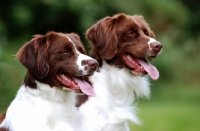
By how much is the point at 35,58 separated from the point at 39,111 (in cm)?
54

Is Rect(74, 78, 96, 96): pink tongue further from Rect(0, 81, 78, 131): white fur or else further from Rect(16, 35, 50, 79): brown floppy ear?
Rect(16, 35, 50, 79): brown floppy ear

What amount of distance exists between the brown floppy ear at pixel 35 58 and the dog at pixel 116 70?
27.9 inches

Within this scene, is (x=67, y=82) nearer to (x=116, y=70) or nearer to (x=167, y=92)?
(x=116, y=70)

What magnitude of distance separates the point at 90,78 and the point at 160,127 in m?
4.97

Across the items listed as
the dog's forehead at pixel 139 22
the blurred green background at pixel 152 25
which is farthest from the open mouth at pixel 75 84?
the blurred green background at pixel 152 25

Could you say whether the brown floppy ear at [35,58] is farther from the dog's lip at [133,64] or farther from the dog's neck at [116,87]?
Answer: the dog's lip at [133,64]

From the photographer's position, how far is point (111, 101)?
22.5 ft

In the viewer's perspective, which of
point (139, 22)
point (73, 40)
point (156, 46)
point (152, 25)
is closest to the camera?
point (73, 40)

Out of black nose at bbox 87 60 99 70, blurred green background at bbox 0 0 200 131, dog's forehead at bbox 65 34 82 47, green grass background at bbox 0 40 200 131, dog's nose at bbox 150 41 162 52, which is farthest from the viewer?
blurred green background at bbox 0 0 200 131

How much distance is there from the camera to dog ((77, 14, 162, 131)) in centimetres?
674

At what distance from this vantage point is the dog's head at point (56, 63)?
20.3 feet

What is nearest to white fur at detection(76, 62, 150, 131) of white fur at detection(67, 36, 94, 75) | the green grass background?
white fur at detection(67, 36, 94, 75)

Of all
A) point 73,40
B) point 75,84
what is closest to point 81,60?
point 75,84

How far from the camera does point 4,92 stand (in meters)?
11.6
